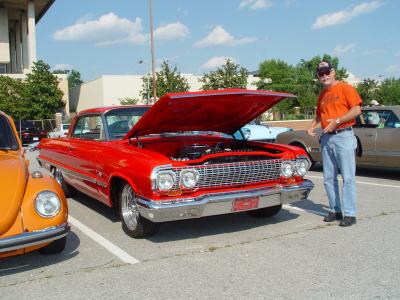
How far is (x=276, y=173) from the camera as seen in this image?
17.3 feet

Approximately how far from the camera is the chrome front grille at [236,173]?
475 cm

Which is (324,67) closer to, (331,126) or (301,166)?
(331,126)

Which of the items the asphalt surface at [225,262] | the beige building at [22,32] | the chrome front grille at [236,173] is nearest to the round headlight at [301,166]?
the chrome front grille at [236,173]

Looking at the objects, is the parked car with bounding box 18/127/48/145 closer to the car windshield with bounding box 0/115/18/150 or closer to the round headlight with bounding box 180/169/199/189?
the car windshield with bounding box 0/115/18/150

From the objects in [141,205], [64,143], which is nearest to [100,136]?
[64,143]

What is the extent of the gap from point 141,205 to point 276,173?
160 cm

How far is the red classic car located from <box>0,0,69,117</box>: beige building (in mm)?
38014

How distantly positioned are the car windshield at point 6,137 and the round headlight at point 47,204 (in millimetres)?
1373

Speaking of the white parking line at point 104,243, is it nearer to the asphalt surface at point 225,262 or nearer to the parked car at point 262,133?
the asphalt surface at point 225,262

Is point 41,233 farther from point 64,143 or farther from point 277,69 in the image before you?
point 277,69

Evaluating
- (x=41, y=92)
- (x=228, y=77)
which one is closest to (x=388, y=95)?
(x=228, y=77)

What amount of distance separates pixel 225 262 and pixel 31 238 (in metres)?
1.71

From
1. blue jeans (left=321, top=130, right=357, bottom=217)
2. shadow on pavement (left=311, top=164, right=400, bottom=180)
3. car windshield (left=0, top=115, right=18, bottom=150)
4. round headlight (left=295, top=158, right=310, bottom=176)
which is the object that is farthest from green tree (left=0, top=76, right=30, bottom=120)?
blue jeans (left=321, top=130, right=357, bottom=217)

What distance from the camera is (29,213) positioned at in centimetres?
409
